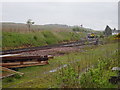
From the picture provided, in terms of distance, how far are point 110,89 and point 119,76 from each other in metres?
1.09

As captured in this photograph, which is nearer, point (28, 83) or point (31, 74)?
point (28, 83)

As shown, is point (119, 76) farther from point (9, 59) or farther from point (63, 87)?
point (9, 59)

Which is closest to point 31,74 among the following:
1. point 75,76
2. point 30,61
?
point 30,61

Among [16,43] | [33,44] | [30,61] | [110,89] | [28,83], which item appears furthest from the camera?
[33,44]

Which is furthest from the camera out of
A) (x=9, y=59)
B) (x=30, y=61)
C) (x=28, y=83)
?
(x=30, y=61)

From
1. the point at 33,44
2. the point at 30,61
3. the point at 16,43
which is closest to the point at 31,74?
the point at 30,61

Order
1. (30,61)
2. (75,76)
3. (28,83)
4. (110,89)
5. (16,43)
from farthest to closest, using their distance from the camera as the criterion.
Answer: (16,43), (30,61), (28,83), (75,76), (110,89)

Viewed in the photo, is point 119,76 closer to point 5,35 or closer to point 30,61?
point 30,61

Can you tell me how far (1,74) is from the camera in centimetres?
1068

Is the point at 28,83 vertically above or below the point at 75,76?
below

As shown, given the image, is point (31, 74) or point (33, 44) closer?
point (31, 74)

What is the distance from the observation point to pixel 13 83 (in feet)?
31.3

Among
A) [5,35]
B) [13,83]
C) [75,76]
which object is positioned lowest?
[13,83]

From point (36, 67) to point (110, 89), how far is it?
718 centimetres
